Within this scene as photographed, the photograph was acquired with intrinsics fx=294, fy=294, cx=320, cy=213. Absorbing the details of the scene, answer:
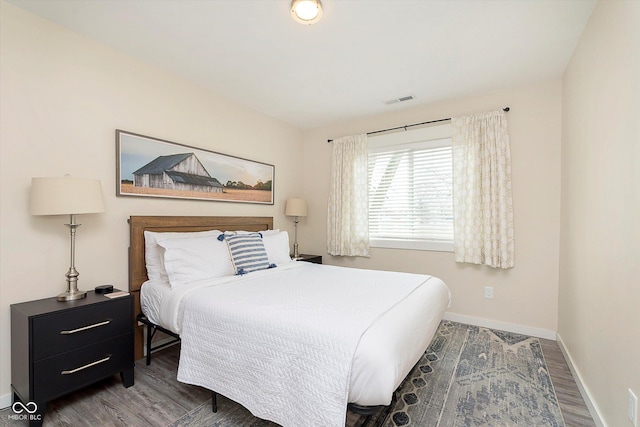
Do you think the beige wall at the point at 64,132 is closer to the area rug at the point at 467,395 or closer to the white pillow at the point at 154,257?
the white pillow at the point at 154,257

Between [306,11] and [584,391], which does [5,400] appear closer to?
[306,11]

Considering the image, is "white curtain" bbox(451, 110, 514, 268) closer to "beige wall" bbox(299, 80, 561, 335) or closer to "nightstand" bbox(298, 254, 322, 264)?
"beige wall" bbox(299, 80, 561, 335)

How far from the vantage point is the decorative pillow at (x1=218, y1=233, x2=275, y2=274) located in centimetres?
271

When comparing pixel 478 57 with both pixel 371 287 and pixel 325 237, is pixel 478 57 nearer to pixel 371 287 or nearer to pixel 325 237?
pixel 371 287

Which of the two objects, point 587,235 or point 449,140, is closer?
point 587,235

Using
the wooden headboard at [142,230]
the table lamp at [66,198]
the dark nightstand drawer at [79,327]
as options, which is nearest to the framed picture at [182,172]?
the wooden headboard at [142,230]

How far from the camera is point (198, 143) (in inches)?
124

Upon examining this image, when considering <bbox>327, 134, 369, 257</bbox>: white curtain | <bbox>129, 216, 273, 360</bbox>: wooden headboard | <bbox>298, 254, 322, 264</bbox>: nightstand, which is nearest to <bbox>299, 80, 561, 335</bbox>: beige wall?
<bbox>327, 134, 369, 257</bbox>: white curtain

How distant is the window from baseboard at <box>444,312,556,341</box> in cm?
83

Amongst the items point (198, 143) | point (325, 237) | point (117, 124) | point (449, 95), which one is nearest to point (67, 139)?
point (117, 124)

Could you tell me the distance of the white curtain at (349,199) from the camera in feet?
13.4

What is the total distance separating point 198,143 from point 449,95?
2.87 meters

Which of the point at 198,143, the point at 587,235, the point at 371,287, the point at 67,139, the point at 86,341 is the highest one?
the point at 198,143

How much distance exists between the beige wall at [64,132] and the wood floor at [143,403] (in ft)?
1.41
